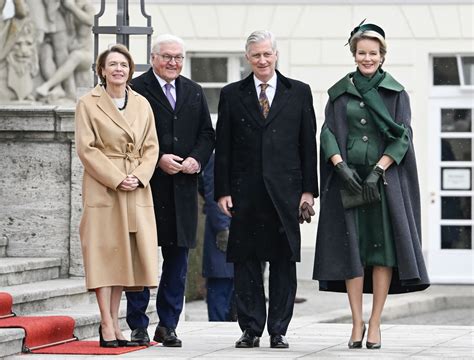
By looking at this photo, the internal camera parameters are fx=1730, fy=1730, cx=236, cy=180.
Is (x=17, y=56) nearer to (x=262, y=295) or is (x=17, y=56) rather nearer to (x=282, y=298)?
(x=262, y=295)

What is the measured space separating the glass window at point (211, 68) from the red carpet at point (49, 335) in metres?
12.2

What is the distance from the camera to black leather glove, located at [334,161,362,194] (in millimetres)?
10250

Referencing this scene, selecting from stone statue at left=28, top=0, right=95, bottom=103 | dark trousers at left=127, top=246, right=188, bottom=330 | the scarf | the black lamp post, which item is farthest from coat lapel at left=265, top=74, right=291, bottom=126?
stone statue at left=28, top=0, right=95, bottom=103

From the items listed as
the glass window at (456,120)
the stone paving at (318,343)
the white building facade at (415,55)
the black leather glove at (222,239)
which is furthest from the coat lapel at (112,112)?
the glass window at (456,120)

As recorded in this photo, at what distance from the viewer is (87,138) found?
10141mm

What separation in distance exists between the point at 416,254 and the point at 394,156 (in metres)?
0.62

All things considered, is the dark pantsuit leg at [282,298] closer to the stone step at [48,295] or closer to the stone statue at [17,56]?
the stone step at [48,295]

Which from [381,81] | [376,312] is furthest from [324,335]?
[381,81]

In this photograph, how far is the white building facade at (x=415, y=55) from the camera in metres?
22.4

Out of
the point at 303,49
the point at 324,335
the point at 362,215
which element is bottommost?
the point at 324,335

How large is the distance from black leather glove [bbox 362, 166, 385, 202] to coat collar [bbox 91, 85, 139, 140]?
1415mm

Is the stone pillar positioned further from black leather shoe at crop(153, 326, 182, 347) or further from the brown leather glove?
the brown leather glove

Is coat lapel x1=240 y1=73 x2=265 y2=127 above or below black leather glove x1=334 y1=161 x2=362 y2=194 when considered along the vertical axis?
above

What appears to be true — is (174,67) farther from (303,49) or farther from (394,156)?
(303,49)
